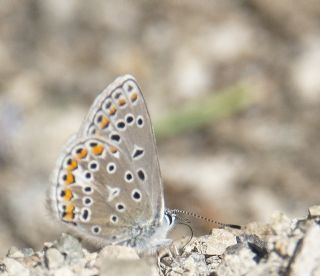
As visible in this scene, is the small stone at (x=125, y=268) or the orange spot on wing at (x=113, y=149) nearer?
the small stone at (x=125, y=268)

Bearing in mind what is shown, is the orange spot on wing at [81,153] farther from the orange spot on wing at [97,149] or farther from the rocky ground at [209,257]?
the rocky ground at [209,257]

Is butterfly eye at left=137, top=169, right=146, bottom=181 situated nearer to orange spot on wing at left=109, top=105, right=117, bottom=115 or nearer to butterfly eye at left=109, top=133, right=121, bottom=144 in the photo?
butterfly eye at left=109, top=133, right=121, bottom=144

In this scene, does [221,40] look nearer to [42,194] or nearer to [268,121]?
[268,121]

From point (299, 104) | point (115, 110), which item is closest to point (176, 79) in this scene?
point (299, 104)

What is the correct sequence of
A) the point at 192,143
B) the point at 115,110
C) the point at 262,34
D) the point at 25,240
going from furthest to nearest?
1. the point at 262,34
2. the point at 192,143
3. the point at 25,240
4. the point at 115,110

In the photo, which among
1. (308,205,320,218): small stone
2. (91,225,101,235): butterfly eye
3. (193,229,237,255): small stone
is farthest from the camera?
(91,225,101,235): butterfly eye

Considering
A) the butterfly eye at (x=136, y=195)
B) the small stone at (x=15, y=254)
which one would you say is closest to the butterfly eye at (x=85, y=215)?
the butterfly eye at (x=136, y=195)

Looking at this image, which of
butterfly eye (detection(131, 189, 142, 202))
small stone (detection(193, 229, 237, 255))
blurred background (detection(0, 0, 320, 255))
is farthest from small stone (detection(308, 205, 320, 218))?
blurred background (detection(0, 0, 320, 255))
